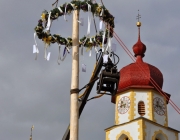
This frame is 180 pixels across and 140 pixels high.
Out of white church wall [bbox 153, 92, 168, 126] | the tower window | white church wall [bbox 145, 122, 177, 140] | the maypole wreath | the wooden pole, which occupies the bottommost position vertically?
the wooden pole

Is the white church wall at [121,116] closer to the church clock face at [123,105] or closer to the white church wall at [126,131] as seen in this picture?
the church clock face at [123,105]

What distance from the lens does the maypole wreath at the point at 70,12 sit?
11.2m

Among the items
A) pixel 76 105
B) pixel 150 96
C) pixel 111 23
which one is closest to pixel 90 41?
pixel 111 23

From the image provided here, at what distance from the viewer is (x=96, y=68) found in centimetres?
1062

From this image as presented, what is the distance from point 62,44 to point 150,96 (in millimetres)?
25350

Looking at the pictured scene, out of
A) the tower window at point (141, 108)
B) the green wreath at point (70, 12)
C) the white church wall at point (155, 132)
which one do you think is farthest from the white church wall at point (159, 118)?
the green wreath at point (70, 12)

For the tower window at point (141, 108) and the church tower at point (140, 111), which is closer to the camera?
the church tower at point (140, 111)

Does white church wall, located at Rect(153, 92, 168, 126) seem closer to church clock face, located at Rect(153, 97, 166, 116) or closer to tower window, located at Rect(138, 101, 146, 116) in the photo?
church clock face, located at Rect(153, 97, 166, 116)

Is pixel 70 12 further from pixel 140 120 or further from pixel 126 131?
pixel 126 131

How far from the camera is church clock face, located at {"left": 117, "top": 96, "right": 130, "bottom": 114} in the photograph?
36281 mm

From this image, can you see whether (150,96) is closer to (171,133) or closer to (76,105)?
(171,133)

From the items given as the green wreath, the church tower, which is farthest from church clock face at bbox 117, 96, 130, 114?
the green wreath

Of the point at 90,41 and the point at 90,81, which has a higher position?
the point at 90,41

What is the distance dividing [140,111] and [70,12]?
25.6 meters
